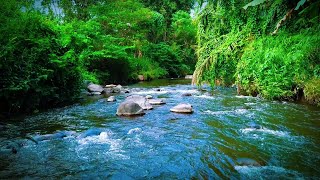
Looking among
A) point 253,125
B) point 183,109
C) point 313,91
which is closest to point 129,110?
point 183,109

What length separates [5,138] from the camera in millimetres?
6098

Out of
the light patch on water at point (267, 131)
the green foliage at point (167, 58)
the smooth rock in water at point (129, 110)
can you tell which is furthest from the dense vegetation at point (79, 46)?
the light patch on water at point (267, 131)

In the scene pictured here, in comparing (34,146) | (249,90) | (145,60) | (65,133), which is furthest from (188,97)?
(145,60)

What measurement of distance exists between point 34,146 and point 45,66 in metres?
4.87

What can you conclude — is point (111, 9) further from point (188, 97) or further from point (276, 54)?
point (276, 54)

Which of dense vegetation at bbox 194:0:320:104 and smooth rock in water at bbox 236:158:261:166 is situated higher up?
dense vegetation at bbox 194:0:320:104

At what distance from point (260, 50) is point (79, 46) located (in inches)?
368

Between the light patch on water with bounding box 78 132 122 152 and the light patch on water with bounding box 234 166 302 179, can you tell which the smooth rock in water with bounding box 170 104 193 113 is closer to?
the light patch on water with bounding box 78 132 122 152

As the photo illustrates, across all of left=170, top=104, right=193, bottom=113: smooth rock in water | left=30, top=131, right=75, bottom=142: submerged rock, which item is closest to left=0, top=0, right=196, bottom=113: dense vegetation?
left=30, top=131, right=75, bottom=142: submerged rock

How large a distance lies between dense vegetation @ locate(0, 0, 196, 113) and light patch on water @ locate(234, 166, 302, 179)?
6.69m

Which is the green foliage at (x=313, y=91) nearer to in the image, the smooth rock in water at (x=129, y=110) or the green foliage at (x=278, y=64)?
the green foliage at (x=278, y=64)

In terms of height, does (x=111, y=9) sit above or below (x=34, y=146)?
above

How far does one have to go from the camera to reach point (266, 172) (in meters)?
4.11

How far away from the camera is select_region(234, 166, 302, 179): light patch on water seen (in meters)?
3.99
